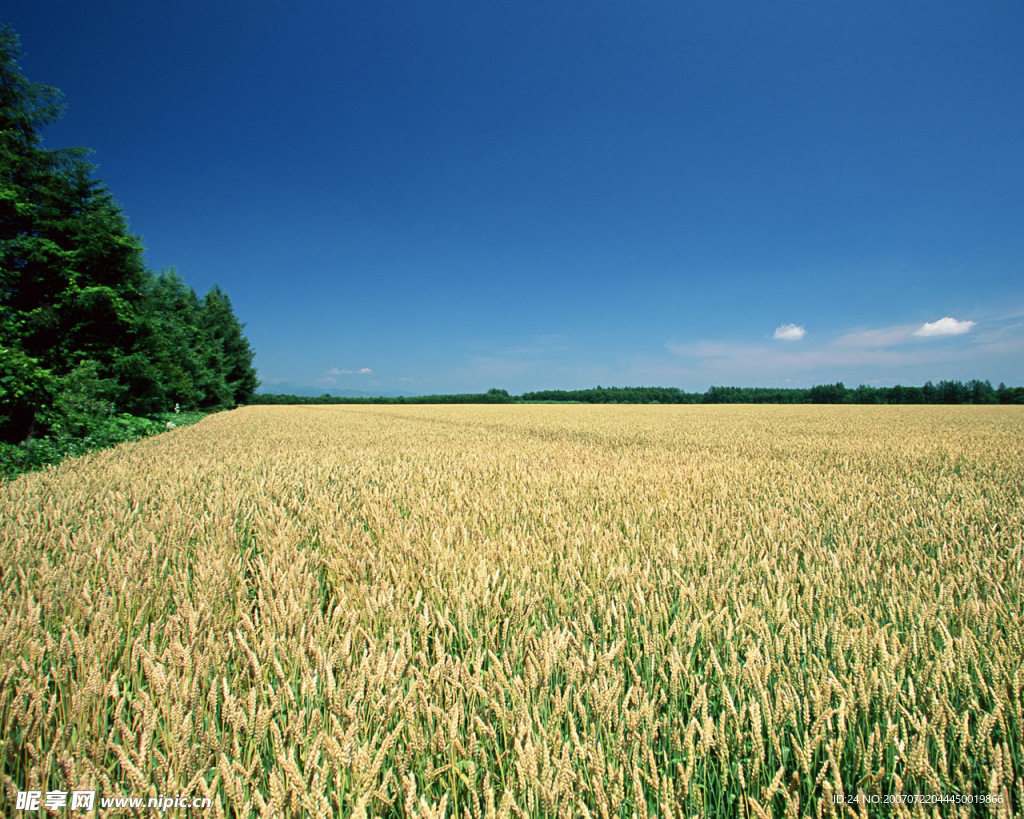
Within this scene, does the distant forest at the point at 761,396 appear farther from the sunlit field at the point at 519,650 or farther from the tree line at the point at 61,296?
the sunlit field at the point at 519,650

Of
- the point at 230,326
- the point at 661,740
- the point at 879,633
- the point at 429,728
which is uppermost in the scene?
the point at 230,326

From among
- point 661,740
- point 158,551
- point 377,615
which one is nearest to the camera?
point 661,740

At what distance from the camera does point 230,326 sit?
4747cm

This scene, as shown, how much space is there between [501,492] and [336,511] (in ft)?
5.14

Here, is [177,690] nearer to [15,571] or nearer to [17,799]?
[17,799]

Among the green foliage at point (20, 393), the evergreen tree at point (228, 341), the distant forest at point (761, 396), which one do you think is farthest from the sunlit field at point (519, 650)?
the distant forest at point (761, 396)

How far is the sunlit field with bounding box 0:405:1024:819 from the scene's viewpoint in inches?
41.7

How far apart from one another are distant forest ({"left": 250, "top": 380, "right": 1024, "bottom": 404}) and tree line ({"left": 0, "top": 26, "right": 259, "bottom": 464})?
56.2 metres

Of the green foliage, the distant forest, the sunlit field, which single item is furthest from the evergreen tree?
the sunlit field

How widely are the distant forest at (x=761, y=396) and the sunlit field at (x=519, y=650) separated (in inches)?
2993

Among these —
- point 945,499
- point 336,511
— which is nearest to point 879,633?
point 336,511

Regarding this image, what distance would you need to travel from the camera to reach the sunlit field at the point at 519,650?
1.06m

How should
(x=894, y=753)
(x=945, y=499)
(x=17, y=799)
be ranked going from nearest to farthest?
(x=17, y=799)
(x=894, y=753)
(x=945, y=499)

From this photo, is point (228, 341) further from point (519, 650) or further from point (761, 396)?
point (761, 396)
